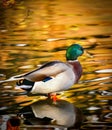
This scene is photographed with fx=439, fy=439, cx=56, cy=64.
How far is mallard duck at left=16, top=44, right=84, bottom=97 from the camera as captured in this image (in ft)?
9.32

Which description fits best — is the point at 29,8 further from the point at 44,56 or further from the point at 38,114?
the point at 38,114

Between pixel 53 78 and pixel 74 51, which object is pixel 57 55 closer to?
pixel 74 51

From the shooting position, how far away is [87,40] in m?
3.19

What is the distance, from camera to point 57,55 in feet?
10.1

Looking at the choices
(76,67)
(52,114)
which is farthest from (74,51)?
(52,114)

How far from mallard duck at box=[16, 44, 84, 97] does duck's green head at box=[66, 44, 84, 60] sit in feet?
0.20

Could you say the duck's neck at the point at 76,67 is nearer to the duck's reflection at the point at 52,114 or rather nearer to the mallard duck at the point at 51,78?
the mallard duck at the point at 51,78

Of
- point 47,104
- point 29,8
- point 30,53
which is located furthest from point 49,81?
point 29,8

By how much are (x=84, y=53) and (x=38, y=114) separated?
619mm

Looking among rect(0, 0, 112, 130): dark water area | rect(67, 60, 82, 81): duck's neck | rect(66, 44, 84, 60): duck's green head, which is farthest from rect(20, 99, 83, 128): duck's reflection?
rect(66, 44, 84, 60): duck's green head

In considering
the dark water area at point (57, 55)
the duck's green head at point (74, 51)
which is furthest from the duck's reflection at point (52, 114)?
the duck's green head at point (74, 51)

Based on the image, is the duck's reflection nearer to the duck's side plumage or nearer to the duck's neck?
the duck's side plumage

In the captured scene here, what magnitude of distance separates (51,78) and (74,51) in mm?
269

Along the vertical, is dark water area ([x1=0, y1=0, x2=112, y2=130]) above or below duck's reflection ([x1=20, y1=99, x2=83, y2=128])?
above
